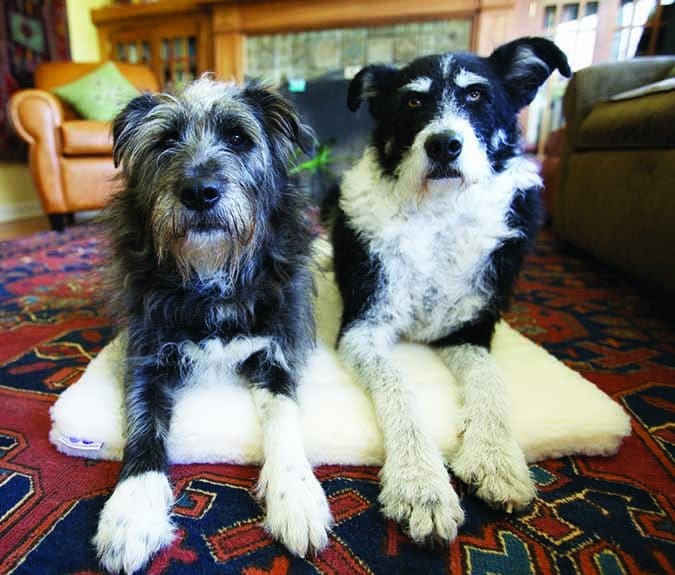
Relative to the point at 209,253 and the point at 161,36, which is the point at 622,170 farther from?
the point at 161,36

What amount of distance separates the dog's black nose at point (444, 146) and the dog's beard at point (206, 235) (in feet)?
2.05

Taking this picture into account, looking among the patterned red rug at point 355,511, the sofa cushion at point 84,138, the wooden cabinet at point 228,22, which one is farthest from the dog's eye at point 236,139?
the wooden cabinet at point 228,22

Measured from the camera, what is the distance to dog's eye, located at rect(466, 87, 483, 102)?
1535 millimetres

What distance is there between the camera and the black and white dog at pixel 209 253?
115 cm

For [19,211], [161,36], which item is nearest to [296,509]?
[19,211]

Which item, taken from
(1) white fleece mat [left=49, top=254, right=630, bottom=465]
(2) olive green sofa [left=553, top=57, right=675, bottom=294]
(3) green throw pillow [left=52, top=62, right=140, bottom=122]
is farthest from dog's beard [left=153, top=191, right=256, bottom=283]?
(3) green throw pillow [left=52, top=62, right=140, bottom=122]

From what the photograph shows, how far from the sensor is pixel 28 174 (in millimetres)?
→ 5051

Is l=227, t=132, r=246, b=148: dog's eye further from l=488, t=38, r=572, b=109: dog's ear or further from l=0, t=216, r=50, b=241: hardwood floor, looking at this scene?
l=0, t=216, r=50, b=241: hardwood floor

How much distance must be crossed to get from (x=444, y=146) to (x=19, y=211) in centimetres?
533

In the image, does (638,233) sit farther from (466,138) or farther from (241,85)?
(241,85)

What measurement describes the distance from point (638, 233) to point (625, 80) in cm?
130

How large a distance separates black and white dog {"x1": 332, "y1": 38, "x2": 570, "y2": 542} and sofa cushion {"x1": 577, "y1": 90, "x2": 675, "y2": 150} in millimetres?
730

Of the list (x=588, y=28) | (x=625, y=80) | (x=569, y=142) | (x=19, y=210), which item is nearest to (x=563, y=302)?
(x=569, y=142)

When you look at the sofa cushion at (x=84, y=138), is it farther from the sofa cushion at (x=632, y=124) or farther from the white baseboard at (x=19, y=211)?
the sofa cushion at (x=632, y=124)
